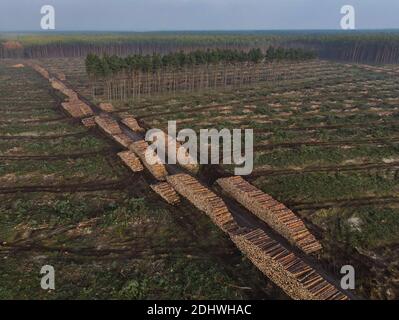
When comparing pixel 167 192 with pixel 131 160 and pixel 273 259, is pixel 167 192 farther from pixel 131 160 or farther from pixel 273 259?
pixel 273 259

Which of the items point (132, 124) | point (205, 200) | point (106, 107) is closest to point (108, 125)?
point (132, 124)

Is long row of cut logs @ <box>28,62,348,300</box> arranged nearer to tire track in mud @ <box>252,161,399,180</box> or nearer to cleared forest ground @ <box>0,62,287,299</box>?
cleared forest ground @ <box>0,62,287,299</box>

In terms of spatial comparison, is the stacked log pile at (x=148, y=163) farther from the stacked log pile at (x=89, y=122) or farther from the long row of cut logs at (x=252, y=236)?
the stacked log pile at (x=89, y=122)

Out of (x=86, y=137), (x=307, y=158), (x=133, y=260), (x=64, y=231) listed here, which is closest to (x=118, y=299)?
(x=133, y=260)

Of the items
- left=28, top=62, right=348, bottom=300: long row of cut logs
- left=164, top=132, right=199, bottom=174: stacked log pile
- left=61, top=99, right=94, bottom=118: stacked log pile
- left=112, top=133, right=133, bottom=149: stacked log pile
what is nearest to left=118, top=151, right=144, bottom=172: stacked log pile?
left=28, top=62, right=348, bottom=300: long row of cut logs

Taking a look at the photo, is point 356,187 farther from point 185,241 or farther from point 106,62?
point 106,62

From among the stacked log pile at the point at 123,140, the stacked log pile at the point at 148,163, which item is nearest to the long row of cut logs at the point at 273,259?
the stacked log pile at the point at 148,163
